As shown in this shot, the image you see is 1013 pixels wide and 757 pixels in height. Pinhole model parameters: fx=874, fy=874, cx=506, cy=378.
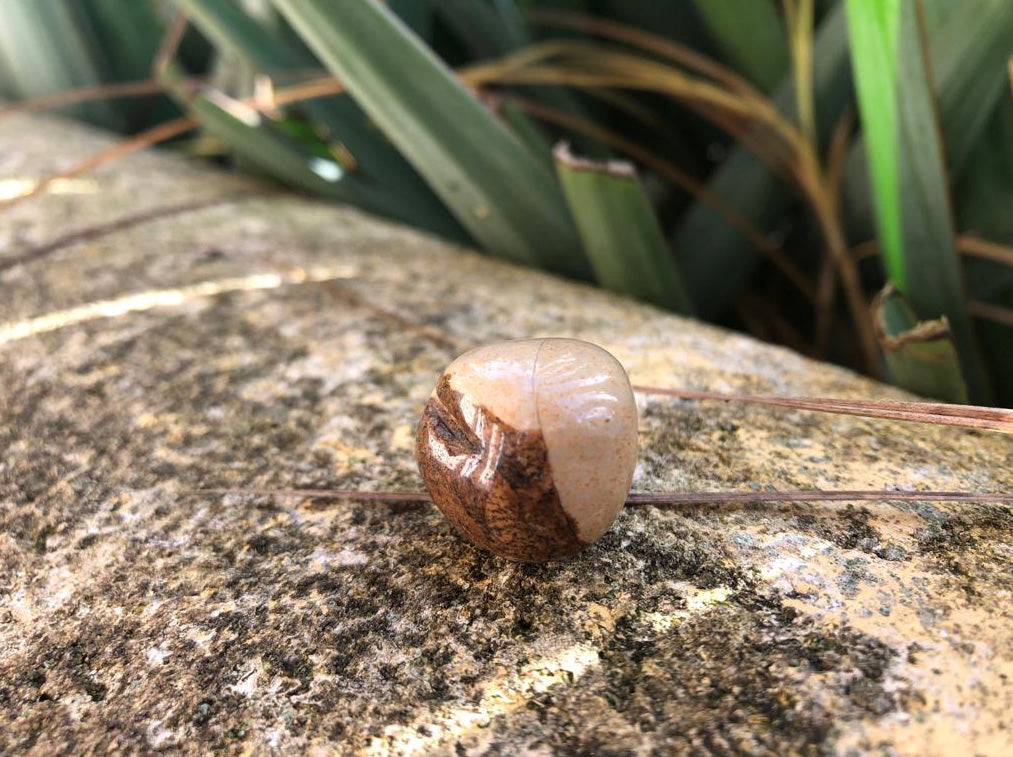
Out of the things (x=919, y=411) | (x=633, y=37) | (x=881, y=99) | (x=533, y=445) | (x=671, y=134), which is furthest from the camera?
(x=671, y=134)

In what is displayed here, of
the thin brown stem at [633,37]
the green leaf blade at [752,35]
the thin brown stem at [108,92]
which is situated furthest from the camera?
the thin brown stem at [108,92]

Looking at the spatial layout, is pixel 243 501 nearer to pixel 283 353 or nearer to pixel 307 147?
pixel 283 353

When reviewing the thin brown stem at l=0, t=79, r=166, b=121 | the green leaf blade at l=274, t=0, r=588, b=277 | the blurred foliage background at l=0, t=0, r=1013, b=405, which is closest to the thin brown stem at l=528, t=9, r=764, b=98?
the blurred foliage background at l=0, t=0, r=1013, b=405

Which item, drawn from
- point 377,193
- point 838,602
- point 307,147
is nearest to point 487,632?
point 838,602

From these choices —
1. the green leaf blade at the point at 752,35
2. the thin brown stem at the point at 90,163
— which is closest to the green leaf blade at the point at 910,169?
the green leaf blade at the point at 752,35

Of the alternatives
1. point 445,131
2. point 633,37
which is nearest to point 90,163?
point 445,131

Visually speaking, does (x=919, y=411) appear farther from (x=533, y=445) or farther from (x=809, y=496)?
(x=533, y=445)

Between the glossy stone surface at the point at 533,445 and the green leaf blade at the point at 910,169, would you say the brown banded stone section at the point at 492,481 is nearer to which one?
the glossy stone surface at the point at 533,445

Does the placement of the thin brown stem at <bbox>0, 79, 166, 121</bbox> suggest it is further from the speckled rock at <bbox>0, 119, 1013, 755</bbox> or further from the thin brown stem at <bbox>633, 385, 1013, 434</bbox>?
the thin brown stem at <bbox>633, 385, 1013, 434</bbox>
